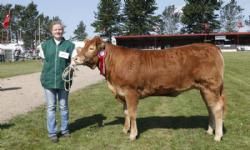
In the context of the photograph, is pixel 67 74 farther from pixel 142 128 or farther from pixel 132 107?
pixel 142 128

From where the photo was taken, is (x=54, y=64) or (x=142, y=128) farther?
(x=142, y=128)

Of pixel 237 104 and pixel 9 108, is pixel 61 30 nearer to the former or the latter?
pixel 9 108

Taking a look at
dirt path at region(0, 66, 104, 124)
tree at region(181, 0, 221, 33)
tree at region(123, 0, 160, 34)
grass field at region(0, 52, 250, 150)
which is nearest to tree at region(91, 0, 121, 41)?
tree at region(123, 0, 160, 34)

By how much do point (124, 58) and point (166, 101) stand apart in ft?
18.6

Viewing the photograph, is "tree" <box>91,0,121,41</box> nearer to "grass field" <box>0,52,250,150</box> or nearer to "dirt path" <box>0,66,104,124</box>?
"dirt path" <box>0,66,104,124</box>

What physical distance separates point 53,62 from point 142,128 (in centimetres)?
242

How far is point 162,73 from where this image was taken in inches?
334

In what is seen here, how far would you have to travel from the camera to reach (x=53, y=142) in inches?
332

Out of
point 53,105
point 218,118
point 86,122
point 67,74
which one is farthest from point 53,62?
point 218,118

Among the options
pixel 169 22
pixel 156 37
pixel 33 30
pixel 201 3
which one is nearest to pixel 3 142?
pixel 156 37

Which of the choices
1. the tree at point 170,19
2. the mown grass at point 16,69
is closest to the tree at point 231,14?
the tree at point 170,19

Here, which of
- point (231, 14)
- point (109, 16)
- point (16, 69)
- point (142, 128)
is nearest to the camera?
point (142, 128)

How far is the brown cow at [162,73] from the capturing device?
841 cm

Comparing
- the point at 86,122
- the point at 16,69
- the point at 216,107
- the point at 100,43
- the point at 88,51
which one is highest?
the point at 100,43
